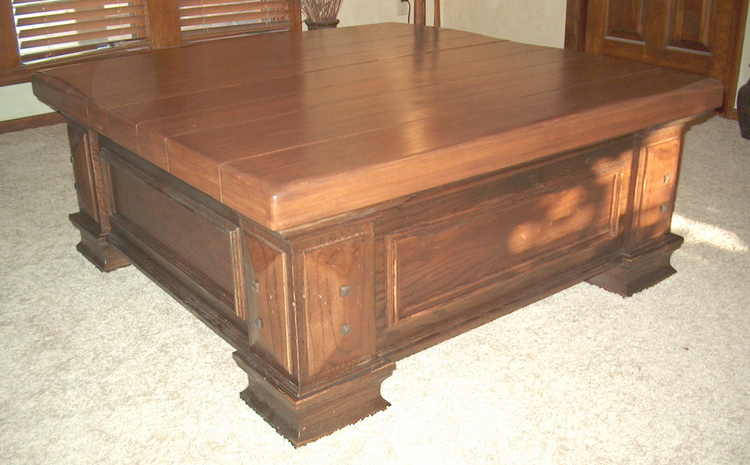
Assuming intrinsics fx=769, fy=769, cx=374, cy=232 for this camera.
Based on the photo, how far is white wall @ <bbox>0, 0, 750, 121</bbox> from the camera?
384 cm

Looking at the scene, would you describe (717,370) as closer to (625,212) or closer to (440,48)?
(625,212)

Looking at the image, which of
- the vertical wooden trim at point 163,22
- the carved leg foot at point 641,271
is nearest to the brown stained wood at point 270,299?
the carved leg foot at point 641,271

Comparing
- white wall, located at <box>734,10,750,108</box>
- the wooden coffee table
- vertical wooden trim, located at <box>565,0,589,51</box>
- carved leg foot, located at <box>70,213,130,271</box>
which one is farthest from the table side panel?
vertical wooden trim, located at <box>565,0,589,51</box>

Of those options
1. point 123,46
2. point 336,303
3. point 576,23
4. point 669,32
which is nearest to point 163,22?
point 123,46

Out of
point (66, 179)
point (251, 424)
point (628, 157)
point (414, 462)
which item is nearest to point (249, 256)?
point (251, 424)

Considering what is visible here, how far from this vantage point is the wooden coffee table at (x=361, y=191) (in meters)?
1.21

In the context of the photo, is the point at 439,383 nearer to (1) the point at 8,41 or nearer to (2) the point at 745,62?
(2) the point at 745,62

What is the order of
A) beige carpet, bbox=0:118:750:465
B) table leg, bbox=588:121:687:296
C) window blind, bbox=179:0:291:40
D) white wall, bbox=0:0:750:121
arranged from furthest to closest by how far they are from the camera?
1. white wall, bbox=0:0:750:121
2. window blind, bbox=179:0:291:40
3. table leg, bbox=588:121:687:296
4. beige carpet, bbox=0:118:750:465

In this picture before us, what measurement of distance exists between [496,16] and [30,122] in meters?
2.35

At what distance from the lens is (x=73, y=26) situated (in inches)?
125

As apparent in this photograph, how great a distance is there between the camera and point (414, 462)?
125cm

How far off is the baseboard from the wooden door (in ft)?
7.86

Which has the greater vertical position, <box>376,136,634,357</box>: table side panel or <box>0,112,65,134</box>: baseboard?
<box>376,136,634,357</box>: table side panel

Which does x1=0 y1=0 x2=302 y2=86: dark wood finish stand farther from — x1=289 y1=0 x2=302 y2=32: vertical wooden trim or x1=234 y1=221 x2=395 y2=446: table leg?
x1=234 y1=221 x2=395 y2=446: table leg
